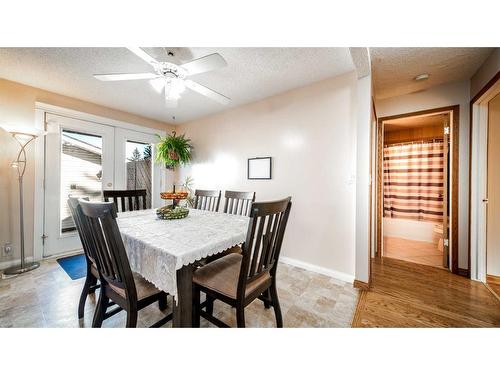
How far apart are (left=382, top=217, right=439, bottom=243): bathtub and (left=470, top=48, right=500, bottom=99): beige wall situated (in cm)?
235

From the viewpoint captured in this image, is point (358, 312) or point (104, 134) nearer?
point (358, 312)

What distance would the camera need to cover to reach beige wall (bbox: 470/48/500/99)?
1.54 metres

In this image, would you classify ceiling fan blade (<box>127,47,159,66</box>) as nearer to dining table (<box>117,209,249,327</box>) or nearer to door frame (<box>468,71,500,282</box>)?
dining table (<box>117,209,249,327</box>)

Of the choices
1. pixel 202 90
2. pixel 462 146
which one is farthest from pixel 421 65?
pixel 202 90

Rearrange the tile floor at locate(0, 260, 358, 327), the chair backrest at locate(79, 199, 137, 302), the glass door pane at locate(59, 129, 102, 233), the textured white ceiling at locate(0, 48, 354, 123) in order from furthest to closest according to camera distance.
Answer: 1. the glass door pane at locate(59, 129, 102, 233)
2. the textured white ceiling at locate(0, 48, 354, 123)
3. the tile floor at locate(0, 260, 358, 327)
4. the chair backrest at locate(79, 199, 137, 302)

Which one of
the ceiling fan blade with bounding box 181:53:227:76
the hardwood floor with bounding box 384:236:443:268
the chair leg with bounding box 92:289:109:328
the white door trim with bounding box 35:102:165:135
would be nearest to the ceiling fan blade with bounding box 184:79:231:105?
the ceiling fan blade with bounding box 181:53:227:76

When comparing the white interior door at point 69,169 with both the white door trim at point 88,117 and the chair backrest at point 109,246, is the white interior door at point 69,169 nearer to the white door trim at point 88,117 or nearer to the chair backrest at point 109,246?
the white door trim at point 88,117

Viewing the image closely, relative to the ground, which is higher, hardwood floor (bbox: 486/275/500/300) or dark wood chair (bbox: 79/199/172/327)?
dark wood chair (bbox: 79/199/172/327)

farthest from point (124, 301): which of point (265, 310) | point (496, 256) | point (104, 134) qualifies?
point (496, 256)

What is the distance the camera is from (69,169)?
273 cm

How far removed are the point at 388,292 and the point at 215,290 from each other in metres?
1.76

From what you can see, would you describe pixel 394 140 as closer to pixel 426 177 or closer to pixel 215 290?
pixel 426 177

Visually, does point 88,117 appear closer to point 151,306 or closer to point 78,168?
point 78,168

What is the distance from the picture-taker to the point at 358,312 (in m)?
1.49
